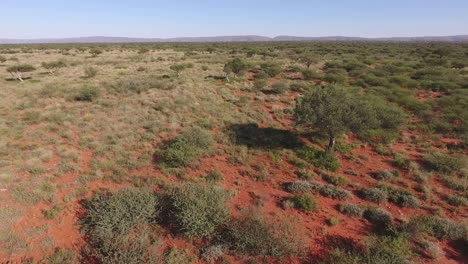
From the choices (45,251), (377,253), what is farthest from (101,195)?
(377,253)

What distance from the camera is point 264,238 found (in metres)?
8.49

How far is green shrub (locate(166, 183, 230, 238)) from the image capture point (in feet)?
29.6

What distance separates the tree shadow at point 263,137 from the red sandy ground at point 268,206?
154 centimetres

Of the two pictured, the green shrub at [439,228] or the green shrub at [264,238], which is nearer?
the green shrub at [264,238]

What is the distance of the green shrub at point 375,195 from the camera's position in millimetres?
10970

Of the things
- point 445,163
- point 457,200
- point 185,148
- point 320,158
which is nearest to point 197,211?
point 185,148

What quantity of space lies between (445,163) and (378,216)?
6143 millimetres

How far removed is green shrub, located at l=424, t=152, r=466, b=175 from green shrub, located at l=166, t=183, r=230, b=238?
33.4 ft

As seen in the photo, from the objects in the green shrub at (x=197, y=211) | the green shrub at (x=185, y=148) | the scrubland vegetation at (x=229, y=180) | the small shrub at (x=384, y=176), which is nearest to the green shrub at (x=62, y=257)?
the scrubland vegetation at (x=229, y=180)

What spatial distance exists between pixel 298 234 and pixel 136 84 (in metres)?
21.4

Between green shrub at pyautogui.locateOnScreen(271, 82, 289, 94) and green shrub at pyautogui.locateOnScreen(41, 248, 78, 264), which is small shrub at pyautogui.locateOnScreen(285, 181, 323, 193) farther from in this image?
green shrub at pyautogui.locateOnScreen(271, 82, 289, 94)

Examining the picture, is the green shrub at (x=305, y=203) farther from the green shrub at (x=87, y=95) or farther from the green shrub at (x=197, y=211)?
the green shrub at (x=87, y=95)

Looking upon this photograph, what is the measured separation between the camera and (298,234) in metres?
8.95

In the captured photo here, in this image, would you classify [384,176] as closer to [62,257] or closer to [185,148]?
[185,148]
